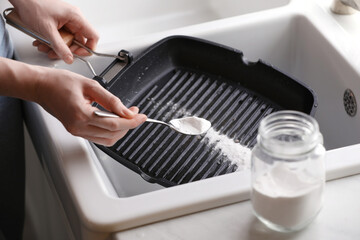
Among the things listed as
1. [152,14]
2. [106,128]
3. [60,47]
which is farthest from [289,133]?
[152,14]

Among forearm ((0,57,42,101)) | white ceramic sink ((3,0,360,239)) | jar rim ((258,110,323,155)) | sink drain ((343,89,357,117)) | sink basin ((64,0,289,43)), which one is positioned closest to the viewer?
jar rim ((258,110,323,155))

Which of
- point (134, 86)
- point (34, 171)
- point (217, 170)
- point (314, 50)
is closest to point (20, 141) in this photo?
point (34, 171)

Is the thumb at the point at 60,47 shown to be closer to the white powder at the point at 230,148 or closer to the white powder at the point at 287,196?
the white powder at the point at 230,148

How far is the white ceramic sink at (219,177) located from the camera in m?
0.81

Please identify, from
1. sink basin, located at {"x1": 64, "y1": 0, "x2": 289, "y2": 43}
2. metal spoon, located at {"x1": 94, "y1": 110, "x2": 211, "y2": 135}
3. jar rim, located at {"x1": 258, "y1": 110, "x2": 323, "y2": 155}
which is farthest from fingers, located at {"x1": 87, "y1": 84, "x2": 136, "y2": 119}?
sink basin, located at {"x1": 64, "y1": 0, "x2": 289, "y2": 43}

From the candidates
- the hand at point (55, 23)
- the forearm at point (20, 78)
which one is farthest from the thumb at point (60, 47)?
the forearm at point (20, 78)

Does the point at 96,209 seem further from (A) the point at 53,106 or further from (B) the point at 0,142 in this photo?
(B) the point at 0,142

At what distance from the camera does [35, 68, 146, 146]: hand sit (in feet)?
2.92

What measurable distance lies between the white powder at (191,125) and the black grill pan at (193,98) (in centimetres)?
1

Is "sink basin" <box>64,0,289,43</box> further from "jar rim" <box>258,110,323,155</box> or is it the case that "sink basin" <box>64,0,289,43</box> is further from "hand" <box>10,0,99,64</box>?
"jar rim" <box>258,110,323,155</box>

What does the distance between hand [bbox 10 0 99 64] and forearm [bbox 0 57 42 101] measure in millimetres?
147

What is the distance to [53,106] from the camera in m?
0.92

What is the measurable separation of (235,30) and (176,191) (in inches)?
18.5

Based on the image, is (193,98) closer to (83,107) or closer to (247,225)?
(83,107)
